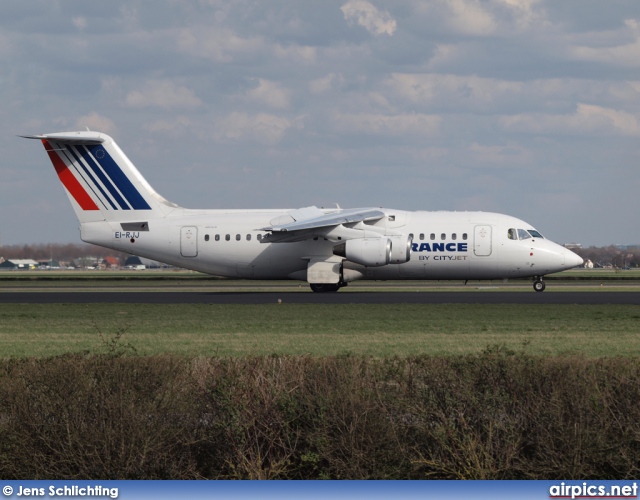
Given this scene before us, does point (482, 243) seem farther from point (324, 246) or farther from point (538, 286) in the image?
point (324, 246)

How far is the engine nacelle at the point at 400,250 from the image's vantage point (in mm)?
46938

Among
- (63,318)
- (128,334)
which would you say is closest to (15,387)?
(128,334)

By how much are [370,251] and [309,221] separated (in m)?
3.63

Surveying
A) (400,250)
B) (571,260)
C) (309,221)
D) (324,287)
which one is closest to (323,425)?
(400,250)

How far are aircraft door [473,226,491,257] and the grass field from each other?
11.5 meters

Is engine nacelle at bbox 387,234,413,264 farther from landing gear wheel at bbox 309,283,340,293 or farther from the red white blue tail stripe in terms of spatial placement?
Answer: the red white blue tail stripe

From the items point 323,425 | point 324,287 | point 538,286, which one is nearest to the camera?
point 323,425

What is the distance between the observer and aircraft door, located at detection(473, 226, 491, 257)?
48125 mm

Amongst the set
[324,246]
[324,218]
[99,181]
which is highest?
[99,181]

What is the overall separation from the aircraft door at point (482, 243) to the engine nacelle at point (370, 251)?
15.6 ft

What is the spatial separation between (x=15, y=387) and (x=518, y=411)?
5.63 metres

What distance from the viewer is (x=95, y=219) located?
169 feet

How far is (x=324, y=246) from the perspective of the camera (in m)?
48.7

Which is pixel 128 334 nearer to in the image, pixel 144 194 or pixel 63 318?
pixel 63 318
